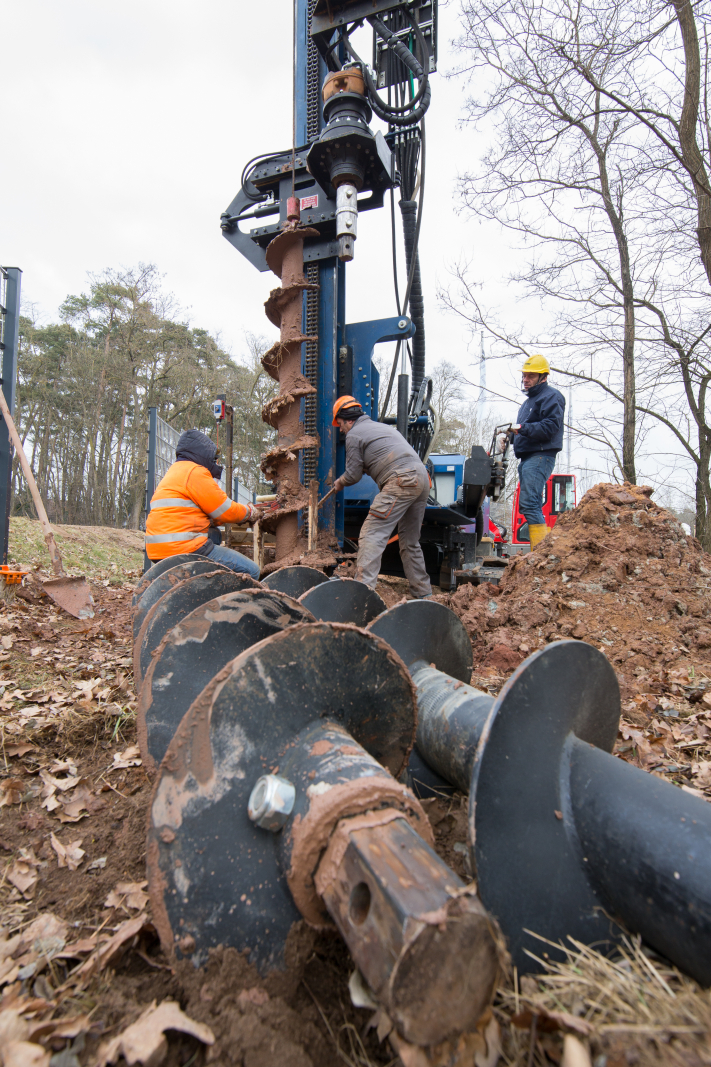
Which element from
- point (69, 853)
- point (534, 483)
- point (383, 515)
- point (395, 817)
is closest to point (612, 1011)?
point (395, 817)

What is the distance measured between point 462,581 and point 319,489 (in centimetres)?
318

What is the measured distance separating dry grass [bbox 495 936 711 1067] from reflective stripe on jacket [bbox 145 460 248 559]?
404cm

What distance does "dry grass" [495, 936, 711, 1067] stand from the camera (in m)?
0.88

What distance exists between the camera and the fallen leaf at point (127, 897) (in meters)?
1.65

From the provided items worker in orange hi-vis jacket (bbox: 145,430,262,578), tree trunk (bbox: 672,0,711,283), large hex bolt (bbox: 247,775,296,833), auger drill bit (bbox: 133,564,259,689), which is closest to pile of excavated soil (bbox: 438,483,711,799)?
auger drill bit (bbox: 133,564,259,689)

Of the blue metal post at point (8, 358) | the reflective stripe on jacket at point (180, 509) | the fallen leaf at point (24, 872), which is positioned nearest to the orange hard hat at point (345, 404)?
the reflective stripe on jacket at point (180, 509)

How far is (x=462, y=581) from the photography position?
812 centimetres

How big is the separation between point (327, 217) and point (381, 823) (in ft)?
19.9

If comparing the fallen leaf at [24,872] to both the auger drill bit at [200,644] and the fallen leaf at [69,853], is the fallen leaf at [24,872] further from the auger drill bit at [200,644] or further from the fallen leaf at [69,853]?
the auger drill bit at [200,644]

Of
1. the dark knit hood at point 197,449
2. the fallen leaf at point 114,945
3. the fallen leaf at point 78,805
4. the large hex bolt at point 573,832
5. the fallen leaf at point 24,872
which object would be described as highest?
the dark knit hood at point 197,449

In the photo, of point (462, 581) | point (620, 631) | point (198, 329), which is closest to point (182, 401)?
point (198, 329)

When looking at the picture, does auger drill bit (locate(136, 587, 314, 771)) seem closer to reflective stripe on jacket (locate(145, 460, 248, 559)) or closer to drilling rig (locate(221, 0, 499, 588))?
reflective stripe on jacket (locate(145, 460, 248, 559))

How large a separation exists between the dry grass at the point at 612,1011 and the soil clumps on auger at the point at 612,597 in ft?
7.92

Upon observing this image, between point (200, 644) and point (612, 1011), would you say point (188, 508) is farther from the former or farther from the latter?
point (612, 1011)
